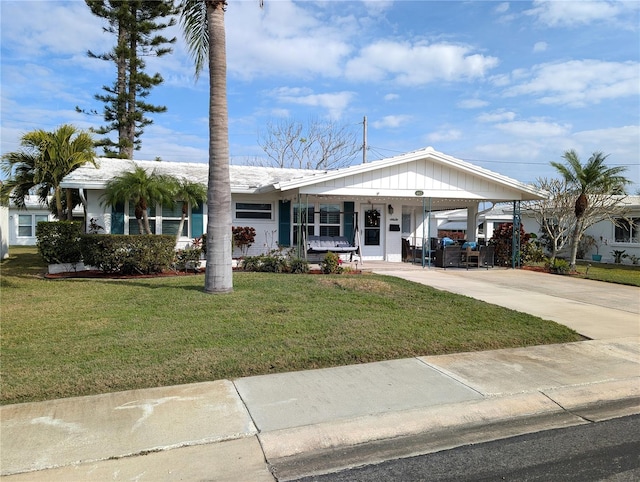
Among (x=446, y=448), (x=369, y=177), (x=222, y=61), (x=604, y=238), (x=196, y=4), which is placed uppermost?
(x=196, y=4)

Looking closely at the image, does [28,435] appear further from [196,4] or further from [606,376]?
[196,4]

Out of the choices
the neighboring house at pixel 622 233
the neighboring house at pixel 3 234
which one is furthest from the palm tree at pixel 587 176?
the neighboring house at pixel 3 234

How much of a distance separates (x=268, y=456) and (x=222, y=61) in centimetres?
777

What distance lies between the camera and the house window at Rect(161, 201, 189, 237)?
50.0 feet

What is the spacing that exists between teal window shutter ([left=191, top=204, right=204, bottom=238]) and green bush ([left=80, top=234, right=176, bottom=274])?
2745 mm

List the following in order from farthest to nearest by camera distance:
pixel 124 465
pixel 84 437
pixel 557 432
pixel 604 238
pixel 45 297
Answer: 1. pixel 604 238
2. pixel 45 297
3. pixel 557 432
4. pixel 84 437
5. pixel 124 465

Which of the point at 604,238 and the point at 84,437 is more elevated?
the point at 604,238

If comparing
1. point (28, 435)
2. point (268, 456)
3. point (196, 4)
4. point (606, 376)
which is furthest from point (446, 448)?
point (196, 4)

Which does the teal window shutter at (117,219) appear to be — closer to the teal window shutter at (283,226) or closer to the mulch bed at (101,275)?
the mulch bed at (101,275)

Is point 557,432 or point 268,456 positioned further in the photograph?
point 557,432

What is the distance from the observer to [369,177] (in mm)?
14891

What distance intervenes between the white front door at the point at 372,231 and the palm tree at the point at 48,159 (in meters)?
9.48

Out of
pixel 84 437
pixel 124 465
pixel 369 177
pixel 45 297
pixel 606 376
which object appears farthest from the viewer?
pixel 369 177

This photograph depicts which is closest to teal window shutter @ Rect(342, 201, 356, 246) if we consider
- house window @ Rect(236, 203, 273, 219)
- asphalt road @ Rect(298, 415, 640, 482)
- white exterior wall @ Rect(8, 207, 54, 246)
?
house window @ Rect(236, 203, 273, 219)
